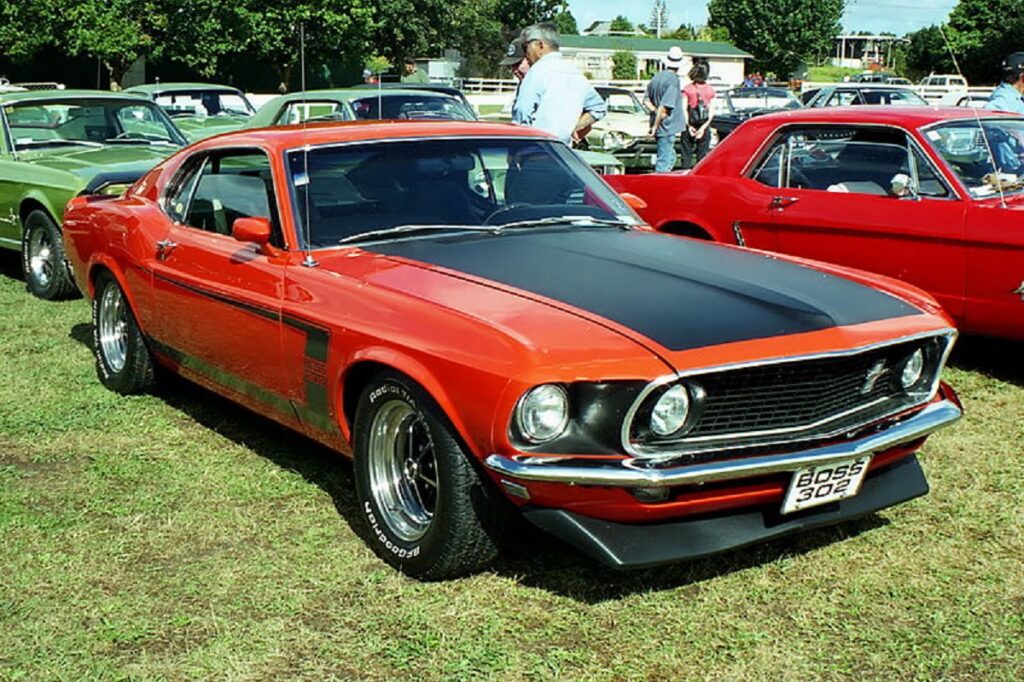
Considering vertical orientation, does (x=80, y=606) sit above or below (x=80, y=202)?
below

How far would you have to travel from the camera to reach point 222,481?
4.87m

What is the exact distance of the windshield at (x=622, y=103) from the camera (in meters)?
19.8

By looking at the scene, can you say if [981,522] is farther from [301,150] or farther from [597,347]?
[301,150]

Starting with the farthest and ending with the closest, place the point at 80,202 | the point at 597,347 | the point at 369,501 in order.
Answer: the point at 80,202 < the point at 369,501 < the point at 597,347

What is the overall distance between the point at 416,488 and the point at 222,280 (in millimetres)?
1388

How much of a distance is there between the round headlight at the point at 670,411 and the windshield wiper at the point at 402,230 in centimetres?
146

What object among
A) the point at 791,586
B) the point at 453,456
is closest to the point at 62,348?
the point at 453,456

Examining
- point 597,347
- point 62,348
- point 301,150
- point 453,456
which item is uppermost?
point 301,150

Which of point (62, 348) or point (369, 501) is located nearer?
point (369, 501)

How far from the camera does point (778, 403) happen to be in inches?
142

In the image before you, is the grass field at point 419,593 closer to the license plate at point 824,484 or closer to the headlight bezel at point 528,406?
the license plate at point 824,484

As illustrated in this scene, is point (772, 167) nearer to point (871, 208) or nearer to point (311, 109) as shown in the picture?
point (871, 208)

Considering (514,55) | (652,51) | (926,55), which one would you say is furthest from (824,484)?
(652,51)

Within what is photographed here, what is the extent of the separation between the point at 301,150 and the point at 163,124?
5765 millimetres
